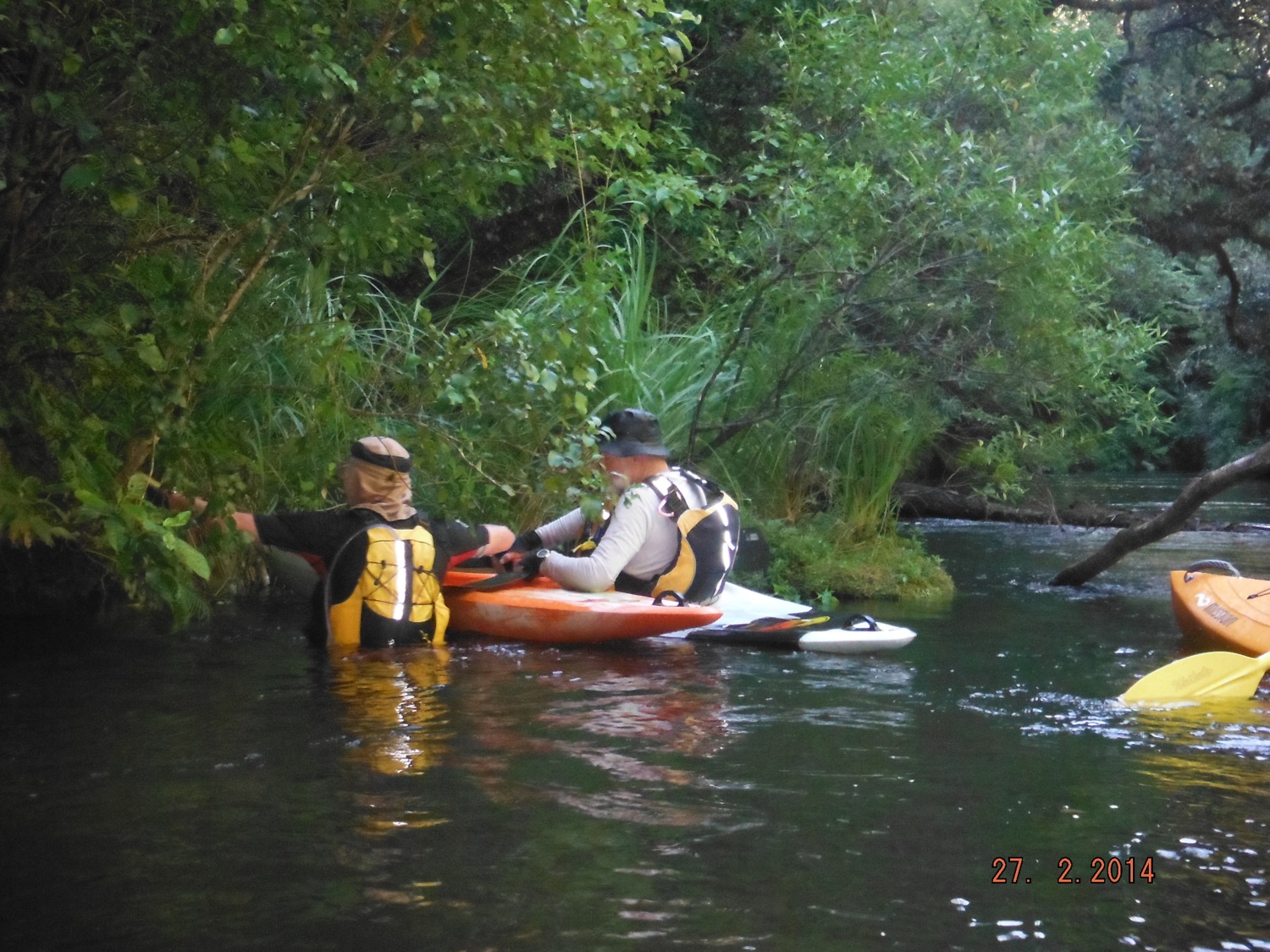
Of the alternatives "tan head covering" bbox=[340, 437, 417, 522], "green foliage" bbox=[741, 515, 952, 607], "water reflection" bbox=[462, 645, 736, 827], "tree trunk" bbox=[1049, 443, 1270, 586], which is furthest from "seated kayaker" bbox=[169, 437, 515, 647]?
"tree trunk" bbox=[1049, 443, 1270, 586]

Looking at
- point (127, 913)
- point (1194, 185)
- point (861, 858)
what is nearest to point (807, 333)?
point (861, 858)

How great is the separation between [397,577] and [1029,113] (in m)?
6.39

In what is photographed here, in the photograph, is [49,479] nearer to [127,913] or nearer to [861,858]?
[127,913]

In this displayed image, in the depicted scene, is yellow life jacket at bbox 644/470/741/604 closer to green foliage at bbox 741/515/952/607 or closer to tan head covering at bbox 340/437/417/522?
tan head covering at bbox 340/437/417/522

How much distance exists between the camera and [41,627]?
7430 millimetres

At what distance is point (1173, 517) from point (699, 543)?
3.94 metres

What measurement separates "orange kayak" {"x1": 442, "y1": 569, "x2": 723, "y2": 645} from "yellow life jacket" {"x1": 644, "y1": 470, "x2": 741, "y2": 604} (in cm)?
20

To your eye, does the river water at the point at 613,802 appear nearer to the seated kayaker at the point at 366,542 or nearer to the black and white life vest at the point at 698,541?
the seated kayaker at the point at 366,542

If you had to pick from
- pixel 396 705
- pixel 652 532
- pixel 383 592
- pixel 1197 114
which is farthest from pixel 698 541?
pixel 1197 114

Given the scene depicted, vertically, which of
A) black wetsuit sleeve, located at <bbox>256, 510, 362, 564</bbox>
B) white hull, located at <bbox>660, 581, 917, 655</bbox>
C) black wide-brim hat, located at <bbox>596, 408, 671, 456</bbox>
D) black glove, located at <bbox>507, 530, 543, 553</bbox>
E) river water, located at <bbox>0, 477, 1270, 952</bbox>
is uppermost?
black wide-brim hat, located at <bbox>596, 408, 671, 456</bbox>

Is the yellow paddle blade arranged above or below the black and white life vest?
below

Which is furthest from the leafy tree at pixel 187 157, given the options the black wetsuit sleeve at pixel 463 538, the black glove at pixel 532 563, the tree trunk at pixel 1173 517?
the tree trunk at pixel 1173 517

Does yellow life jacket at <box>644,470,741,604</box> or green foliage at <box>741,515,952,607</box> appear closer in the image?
yellow life jacket at <box>644,470,741,604</box>

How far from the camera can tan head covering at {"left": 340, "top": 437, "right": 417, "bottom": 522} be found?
21.4 feet
